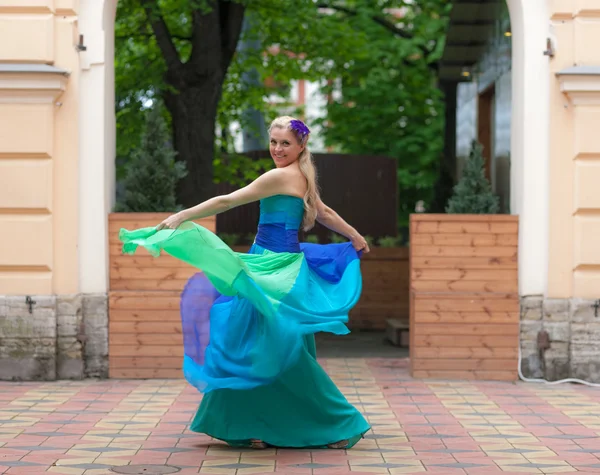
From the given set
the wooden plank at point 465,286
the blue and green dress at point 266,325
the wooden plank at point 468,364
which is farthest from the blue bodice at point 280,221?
the wooden plank at point 468,364

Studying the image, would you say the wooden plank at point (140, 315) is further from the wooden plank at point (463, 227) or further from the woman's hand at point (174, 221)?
the woman's hand at point (174, 221)

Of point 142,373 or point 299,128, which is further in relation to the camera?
point 142,373

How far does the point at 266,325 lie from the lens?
679 centimetres

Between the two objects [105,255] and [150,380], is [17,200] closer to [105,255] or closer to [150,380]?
[105,255]

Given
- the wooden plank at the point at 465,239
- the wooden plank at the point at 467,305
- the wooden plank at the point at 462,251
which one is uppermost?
the wooden plank at the point at 465,239

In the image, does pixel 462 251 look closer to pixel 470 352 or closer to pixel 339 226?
pixel 470 352

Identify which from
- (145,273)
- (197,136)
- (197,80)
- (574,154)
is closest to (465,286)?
(574,154)

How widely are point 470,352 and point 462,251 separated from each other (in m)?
0.99

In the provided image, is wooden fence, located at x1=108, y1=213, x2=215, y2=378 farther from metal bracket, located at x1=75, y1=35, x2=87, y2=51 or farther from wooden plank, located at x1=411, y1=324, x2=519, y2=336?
wooden plank, located at x1=411, y1=324, x2=519, y2=336

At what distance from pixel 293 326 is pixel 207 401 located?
844mm

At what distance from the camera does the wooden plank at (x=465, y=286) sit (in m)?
11.0

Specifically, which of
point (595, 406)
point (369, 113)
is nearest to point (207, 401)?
point (595, 406)

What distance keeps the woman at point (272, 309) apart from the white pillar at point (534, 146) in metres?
3.76

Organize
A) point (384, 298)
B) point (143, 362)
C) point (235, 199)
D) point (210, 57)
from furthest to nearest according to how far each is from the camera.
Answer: point (384, 298), point (210, 57), point (143, 362), point (235, 199)
